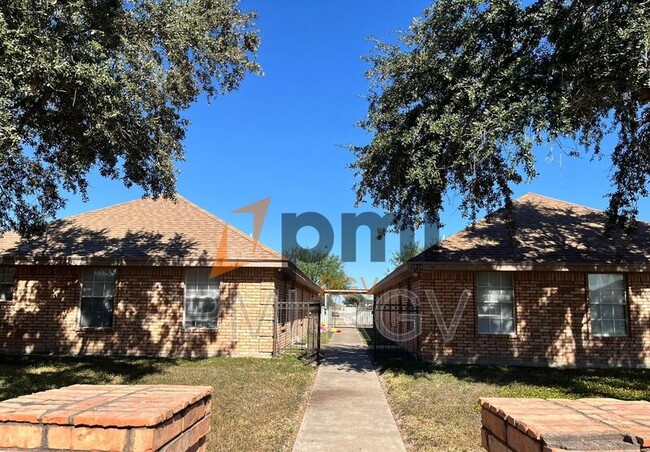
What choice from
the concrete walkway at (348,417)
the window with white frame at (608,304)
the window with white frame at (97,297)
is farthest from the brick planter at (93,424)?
the window with white frame at (608,304)

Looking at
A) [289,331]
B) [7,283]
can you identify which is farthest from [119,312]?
[289,331]

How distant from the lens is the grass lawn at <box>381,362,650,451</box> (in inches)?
269

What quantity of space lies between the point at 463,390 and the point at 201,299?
7974mm

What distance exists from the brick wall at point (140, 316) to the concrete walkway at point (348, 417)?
114 inches

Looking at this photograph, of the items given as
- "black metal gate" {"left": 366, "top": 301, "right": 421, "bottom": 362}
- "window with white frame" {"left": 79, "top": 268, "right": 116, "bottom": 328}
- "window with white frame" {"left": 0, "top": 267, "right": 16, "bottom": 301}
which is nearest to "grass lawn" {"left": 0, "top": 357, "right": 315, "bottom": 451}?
"window with white frame" {"left": 79, "top": 268, "right": 116, "bottom": 328}

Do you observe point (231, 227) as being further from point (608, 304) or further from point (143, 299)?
point (608, 304)

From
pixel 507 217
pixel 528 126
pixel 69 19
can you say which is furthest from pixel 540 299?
pixel 69 19

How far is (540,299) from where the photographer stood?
1325 cm

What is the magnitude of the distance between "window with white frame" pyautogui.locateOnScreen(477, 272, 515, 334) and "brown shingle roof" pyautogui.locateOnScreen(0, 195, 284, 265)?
5715 mm

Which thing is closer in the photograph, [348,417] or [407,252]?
[348,417]

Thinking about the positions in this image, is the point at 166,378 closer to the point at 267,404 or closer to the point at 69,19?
the point at 267,404

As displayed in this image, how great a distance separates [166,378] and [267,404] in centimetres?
297

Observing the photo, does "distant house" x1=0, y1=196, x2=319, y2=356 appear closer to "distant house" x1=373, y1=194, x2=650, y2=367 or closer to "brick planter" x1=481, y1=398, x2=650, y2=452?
"distant house" x1=373, y1=194, x2=650, y2=367

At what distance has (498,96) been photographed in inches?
361
